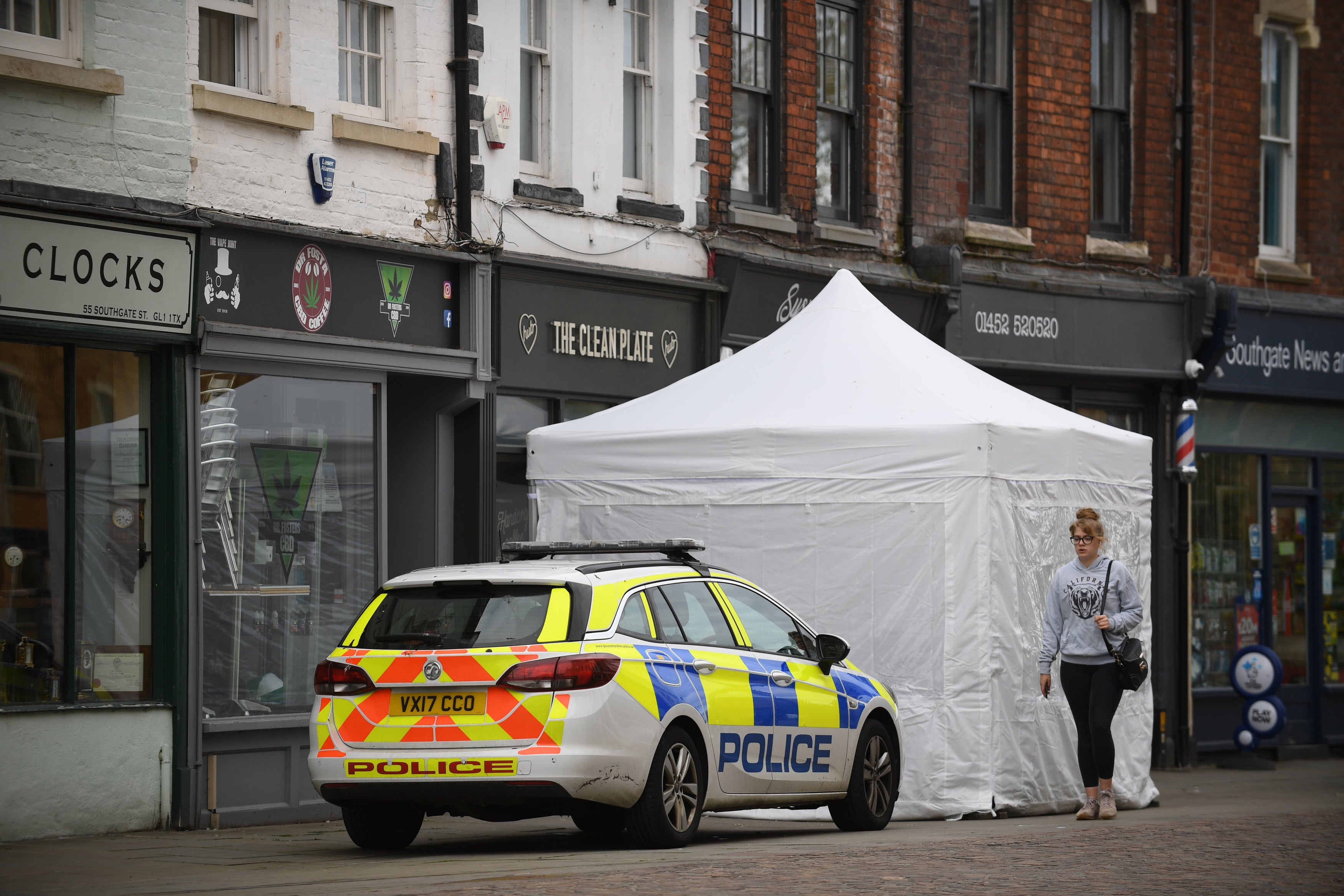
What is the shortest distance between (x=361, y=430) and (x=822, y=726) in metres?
4.23

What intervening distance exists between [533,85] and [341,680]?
6.72 m

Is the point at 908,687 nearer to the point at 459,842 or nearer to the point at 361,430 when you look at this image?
the point at 459,842

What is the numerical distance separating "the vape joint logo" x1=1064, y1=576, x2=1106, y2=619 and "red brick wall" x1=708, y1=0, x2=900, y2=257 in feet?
16.8

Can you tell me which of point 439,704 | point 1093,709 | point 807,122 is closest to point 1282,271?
point 807,122

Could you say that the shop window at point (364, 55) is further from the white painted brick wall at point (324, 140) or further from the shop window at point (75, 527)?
the shop window at point (75, 527)

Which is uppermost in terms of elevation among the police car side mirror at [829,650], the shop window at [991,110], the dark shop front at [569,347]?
the shop window at [991,110]

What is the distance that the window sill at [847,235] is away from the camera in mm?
17797

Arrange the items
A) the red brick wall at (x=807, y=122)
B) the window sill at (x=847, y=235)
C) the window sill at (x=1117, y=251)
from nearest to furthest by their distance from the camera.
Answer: the red brick wall at (x=807, y=122) → the window sill at (x=847, y=235) → the window sill at (x=1117, y=251)

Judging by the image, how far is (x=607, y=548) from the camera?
37.6 feet

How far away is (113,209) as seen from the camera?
12.1m

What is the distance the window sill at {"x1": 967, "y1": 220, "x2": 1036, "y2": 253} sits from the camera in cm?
1914

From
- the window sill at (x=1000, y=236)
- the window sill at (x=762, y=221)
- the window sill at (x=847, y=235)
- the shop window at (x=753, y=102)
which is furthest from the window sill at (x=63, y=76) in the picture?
the window sill at (x=1000, y=236)

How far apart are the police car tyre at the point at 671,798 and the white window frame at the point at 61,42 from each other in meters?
5.48

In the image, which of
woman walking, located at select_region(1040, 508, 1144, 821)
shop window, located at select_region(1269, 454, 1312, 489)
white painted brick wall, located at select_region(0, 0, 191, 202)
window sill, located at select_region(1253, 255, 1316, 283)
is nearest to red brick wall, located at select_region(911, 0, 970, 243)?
window sill, located at select_region(1253, 255, 1316, 283)
